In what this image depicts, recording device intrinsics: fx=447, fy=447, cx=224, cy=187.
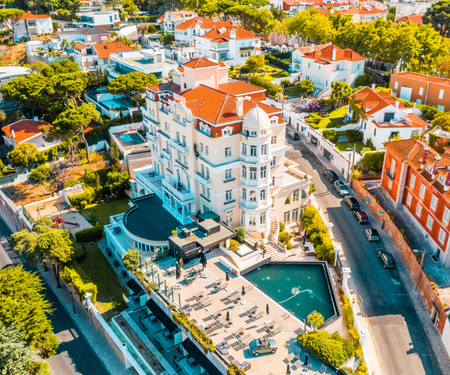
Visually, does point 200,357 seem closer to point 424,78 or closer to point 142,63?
point 424,78

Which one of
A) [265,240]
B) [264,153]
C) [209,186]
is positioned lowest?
[265,240]

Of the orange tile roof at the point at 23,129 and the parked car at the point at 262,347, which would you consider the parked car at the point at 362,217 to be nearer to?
the parked car at the point at 262,347

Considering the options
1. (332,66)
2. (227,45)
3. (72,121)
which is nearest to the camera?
(72,121)

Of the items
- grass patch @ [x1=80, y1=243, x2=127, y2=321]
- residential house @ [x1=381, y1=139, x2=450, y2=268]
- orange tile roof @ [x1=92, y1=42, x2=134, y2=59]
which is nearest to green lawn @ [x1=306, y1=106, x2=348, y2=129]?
residential house @ [x1=381, y1=139, x2=450, y2=268]

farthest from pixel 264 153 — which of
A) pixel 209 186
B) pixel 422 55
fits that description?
pixel 422 55

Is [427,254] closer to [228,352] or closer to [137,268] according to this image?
[228,352]

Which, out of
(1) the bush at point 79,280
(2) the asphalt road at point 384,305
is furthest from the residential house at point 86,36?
(1) the bush at point 79,280

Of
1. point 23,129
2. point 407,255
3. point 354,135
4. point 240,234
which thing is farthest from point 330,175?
point 23,129
